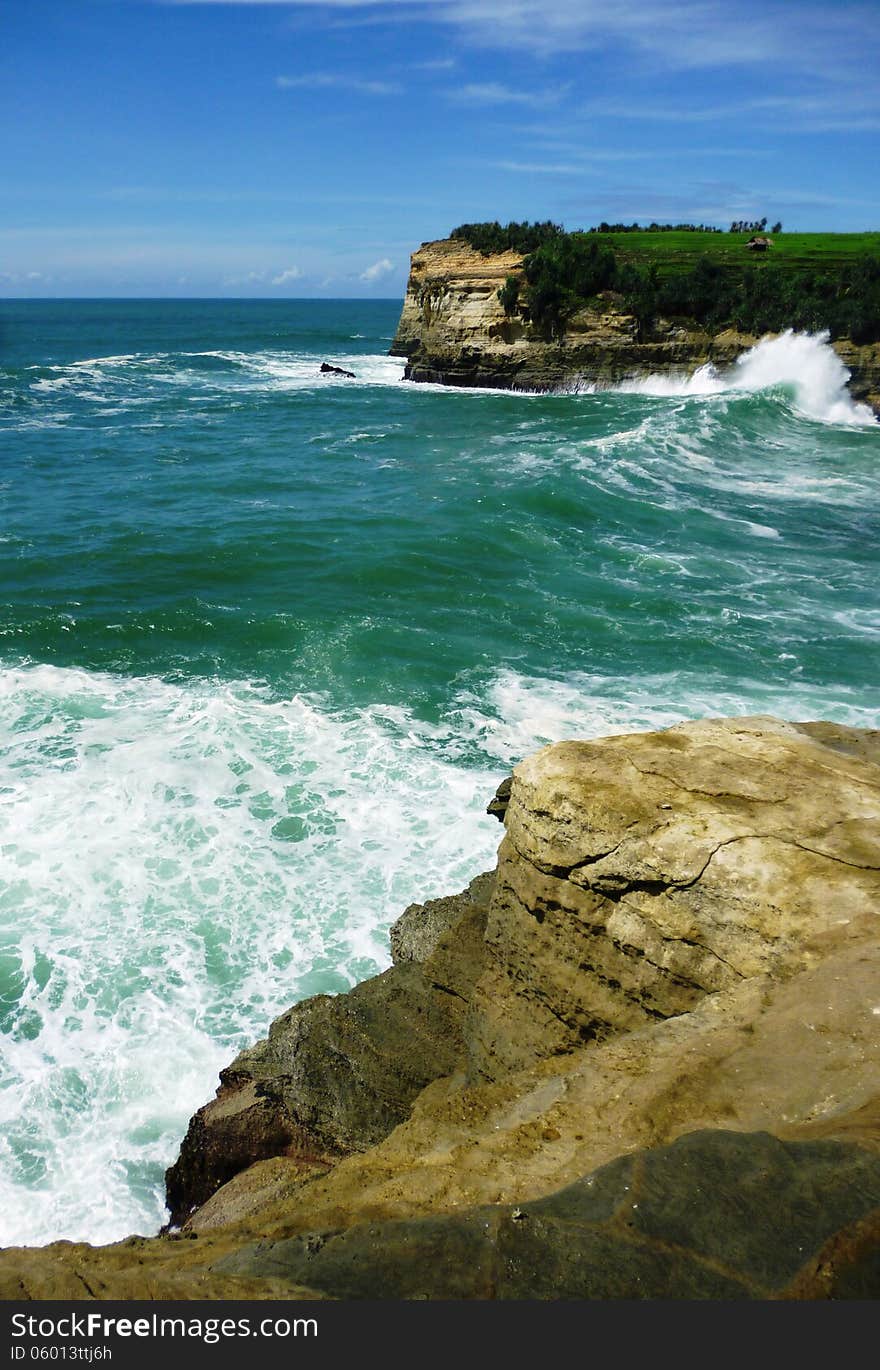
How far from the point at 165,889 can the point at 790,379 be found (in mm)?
48726

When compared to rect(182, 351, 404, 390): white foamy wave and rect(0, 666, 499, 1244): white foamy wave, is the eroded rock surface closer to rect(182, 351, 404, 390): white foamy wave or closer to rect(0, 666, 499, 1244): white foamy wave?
rect(0, 666, 499, 1244): white foamy wave

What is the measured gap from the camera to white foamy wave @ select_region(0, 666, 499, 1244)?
26.7 ft

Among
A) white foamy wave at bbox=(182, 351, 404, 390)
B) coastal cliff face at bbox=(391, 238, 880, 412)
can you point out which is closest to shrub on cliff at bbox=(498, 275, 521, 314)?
coastal cliff face at bbox=(391, 238, 880, 412)

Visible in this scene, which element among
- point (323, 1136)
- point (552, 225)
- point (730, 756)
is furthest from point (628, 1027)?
point (552, 225)

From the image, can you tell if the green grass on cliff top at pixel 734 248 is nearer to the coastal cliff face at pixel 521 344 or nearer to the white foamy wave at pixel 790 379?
the coastal cliff face at pixel 521 344

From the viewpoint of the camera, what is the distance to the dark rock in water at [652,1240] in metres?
3.59

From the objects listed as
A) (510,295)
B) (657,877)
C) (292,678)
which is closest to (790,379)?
(510,295)

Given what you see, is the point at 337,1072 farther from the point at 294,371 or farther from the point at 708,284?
the point at 294,371

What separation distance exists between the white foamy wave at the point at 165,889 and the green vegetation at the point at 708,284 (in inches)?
1850

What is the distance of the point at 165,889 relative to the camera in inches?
431

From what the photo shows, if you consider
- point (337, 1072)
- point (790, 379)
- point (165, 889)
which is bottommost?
point (165, 889)

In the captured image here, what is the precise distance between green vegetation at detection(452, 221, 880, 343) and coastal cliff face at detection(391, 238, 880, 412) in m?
0.99

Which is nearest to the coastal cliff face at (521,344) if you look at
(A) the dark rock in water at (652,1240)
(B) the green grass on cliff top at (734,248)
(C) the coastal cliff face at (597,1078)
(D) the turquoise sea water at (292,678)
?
(B) the green grass on cliff top at (734,248)

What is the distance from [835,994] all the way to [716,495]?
2693 centimetres
